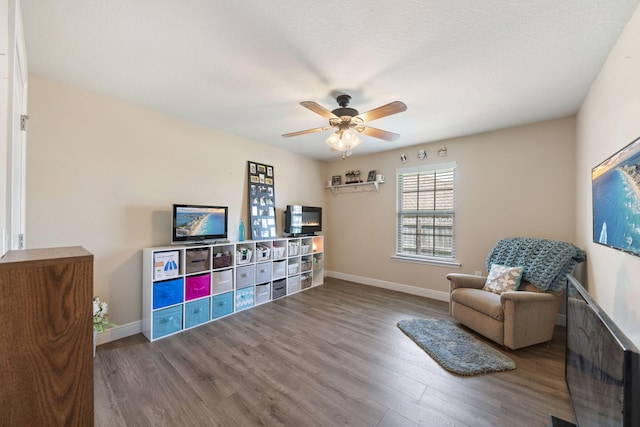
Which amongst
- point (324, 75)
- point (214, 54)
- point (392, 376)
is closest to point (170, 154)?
point (214, 54)

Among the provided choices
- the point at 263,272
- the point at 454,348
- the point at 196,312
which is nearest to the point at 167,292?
the point at 196,312

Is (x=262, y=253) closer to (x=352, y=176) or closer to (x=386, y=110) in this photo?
(x=352, y=176)

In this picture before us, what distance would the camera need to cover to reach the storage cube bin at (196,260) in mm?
2963

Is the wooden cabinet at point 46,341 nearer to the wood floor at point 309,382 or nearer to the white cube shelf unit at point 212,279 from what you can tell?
the wood floor at point 309,382

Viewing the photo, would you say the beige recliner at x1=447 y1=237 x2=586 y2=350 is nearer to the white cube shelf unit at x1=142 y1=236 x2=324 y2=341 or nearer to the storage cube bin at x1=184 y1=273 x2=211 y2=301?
the white cube shelf unit at x1=142 y1=236 x2=324 y2=341

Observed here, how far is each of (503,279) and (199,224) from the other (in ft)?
12.1

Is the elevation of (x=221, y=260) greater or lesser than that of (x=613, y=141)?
lesser

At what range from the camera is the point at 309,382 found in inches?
78.0

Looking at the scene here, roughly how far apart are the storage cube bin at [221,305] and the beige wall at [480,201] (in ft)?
8.19

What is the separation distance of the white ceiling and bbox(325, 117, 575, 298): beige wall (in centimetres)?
53

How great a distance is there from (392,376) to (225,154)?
3.39 metres

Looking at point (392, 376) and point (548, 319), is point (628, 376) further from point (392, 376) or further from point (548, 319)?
point (548, 319)

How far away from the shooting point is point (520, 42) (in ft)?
5.68

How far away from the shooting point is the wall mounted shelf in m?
4.68
